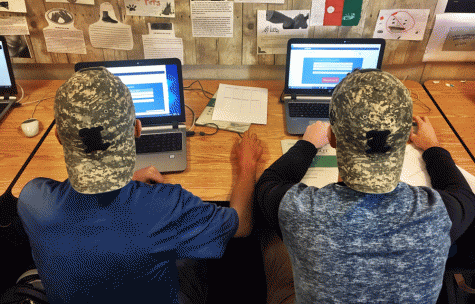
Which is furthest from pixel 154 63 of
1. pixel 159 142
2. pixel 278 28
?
pixel 278 28

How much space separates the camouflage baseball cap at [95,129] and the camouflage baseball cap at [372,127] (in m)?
0.48

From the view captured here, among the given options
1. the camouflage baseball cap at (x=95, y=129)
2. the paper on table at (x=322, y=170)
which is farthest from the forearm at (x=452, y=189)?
the camouflage baseball cap at (x=95, y=129)

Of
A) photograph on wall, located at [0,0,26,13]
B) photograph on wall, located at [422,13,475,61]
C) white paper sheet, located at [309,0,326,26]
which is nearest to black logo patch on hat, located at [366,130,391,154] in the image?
white paper sheet, located at [309,0,326,26]

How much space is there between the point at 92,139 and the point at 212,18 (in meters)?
1.03

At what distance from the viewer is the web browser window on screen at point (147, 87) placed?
1267 millimetres

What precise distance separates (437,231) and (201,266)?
2.64ft

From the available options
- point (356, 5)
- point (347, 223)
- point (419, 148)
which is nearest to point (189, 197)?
point (347, 223)

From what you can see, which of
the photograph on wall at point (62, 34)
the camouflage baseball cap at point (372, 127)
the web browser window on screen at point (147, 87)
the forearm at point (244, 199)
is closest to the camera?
the camouflage baseball cap at point (372, 127)

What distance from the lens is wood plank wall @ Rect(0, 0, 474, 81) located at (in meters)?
1.48

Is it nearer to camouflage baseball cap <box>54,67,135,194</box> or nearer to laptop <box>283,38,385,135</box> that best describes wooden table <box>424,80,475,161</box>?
laptop <box>283,38,385,135</box>

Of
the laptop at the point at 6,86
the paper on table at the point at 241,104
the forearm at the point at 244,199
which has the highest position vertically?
the laptop at the point at 6,86

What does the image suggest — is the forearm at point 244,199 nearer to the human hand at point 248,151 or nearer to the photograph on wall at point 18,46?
the human hand at point 248,151

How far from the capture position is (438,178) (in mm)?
1045

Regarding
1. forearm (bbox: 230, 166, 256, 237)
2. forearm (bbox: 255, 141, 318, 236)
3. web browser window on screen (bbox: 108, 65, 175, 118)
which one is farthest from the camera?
web browser window on screen (bbox: 108, 65, 175, 118)
